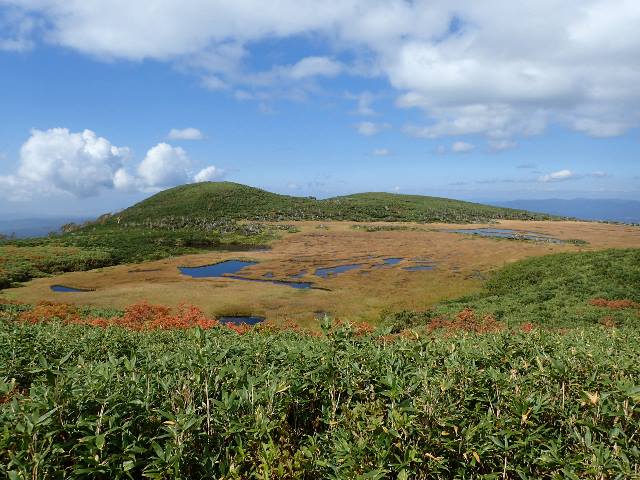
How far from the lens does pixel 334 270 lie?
256 feet

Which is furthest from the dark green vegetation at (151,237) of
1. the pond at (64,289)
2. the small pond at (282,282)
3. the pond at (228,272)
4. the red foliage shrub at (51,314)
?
the red foliage shrub at (51,314)

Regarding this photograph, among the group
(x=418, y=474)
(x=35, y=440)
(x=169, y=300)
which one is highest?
(x=35, y=440)

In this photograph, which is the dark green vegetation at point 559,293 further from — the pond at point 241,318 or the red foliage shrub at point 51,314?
the red foliage shrub at point 51,314

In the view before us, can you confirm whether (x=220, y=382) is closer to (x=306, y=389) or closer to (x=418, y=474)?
(x=306, y=389)

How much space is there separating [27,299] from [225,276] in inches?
1206

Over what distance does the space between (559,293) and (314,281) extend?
36775 mm

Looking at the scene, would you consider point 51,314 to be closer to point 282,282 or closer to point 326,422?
point 326,422

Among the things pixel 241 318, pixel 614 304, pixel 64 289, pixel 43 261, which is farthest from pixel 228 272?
pixel 614 304

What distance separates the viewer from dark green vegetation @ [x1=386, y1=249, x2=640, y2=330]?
33.1 m

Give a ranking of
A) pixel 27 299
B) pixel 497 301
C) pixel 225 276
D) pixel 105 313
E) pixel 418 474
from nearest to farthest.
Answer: pixel 418 474 < pixel 105 313 < pixel 497 301 < pixel 27 299 < pixel 225 276

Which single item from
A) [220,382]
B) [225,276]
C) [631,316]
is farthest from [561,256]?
[220,382]

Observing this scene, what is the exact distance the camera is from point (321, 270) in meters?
78.1

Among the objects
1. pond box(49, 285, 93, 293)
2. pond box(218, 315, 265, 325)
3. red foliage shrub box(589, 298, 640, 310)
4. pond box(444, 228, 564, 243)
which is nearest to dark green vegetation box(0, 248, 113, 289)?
pond box(49, 285, 93, 293)

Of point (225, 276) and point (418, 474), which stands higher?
point (418, 474)
